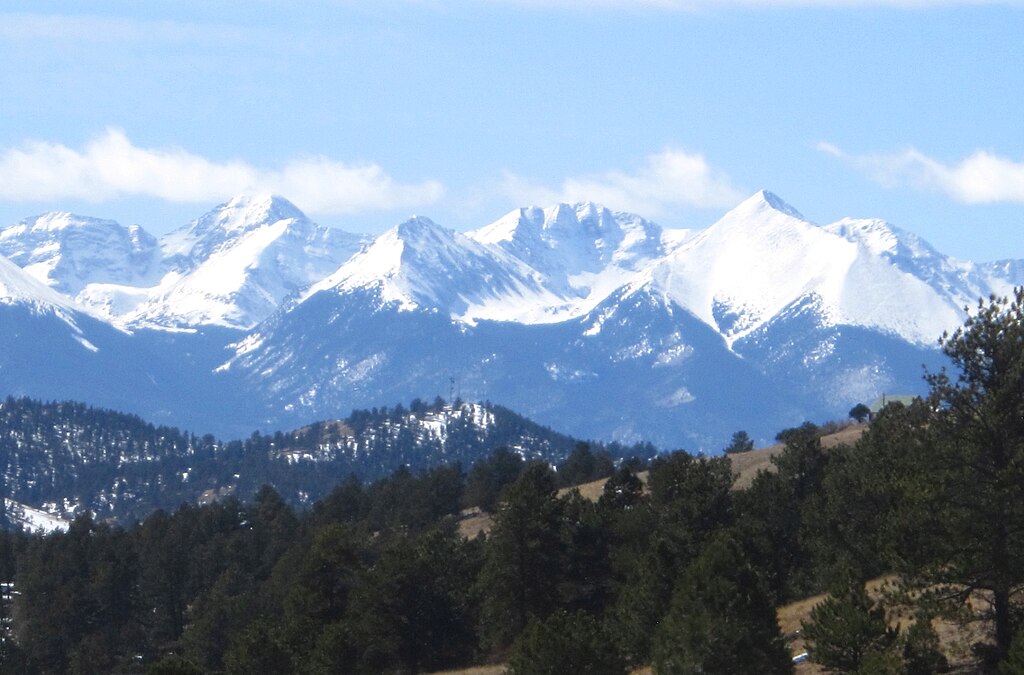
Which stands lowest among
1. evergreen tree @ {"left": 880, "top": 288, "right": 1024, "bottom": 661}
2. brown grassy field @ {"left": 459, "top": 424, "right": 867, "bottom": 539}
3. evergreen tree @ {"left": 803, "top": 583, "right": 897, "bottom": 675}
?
evergreen tree @ {"left": 803, "top": 583, "right": 897, "bottom": 675}

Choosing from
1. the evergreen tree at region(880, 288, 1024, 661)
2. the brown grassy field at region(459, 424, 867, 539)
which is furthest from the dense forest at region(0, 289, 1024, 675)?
the brown grassy field at region(459, 424, 867, 539)

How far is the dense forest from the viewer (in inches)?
1962

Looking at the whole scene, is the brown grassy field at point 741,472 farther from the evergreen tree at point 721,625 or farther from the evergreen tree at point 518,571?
the evergreen tree at point 721,625

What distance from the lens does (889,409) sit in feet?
257

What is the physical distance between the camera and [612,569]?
Answer: 9606 cm

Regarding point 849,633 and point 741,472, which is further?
point 741,472

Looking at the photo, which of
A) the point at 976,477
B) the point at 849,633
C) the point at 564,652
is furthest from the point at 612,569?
the point at 976,477

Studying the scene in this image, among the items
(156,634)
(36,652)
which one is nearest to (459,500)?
(156,634)

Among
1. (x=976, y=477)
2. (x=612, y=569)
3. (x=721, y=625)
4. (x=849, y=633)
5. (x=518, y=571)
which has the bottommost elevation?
(x=849, y=633)

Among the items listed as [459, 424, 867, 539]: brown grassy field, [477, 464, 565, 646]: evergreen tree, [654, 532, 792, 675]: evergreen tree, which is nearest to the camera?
[654, 532, 792, 675]: evergreen tree

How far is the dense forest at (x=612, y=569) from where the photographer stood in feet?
164

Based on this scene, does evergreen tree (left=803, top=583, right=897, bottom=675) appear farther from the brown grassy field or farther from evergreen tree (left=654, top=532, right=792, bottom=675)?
the brown grassy field

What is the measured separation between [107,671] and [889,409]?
71858 millimetres

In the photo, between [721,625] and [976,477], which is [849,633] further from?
[976,477]
